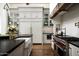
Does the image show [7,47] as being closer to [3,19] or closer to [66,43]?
[66,43]

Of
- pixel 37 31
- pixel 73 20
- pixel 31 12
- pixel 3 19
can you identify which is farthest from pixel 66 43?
pixel 31 12

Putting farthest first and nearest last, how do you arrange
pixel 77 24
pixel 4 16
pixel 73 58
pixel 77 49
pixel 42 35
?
1. pixel 42 35
2. pixel 4 16
3. pixel 77 24
4. pixel 77 49
5. pixel 73 58

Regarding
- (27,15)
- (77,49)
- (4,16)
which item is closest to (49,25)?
(27,15)

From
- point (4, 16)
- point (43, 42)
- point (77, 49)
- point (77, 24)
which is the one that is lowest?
point (43, 42)

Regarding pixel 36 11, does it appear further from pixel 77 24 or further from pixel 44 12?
pixel 77 24

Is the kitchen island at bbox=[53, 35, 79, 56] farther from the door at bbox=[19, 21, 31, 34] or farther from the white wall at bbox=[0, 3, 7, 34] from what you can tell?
the door at bbox=[19, 21, 31, 34]

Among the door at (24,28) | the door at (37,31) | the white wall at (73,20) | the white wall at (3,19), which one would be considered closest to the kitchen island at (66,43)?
the white wall at (73,20)

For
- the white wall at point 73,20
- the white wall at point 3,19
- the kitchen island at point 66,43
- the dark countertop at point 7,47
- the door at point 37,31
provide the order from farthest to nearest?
the door at point 37,31
the white wall at point 3,19
the white wall at point 73,20
the kitchen island at point 66,43
the dark countertop at point 7,47

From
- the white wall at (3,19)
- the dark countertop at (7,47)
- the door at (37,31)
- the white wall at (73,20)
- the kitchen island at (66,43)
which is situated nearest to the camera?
the dark countertop at (7,47)

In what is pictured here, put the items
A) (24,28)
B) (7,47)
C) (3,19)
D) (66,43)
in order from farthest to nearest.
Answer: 1. (24,28)
2. (3,19)
3. (66,43)
4. (7,47)

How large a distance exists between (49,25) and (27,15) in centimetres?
128

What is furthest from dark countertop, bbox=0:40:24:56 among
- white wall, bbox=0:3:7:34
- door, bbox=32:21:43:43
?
door, bbox=32:21:43:43

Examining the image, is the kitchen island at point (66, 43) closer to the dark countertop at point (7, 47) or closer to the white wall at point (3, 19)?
the dark countertop at point (7, 47)

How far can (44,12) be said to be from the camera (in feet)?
26.7
